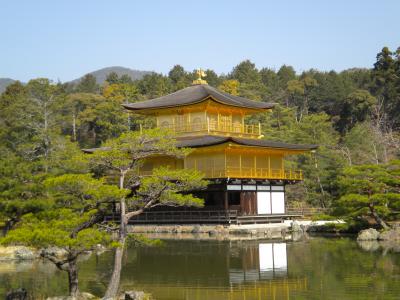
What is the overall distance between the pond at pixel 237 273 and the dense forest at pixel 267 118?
588 cm

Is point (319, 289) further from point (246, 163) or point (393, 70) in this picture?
point (393, 70)

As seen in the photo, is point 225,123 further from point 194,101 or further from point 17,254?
point 17,254

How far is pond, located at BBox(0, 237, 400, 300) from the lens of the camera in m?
16.2

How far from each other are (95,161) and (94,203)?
1.06 metres

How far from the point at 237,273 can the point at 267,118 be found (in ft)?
149

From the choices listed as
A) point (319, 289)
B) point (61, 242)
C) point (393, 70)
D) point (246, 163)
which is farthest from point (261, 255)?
point (393, 70)

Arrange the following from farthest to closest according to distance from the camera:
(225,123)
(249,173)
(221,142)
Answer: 1. (225,123)
2. (249,173)
3. (221,142)

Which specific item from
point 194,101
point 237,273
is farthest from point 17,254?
point 194,101

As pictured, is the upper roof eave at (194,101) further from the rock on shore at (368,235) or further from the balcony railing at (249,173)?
the rock on shore at (368,235)

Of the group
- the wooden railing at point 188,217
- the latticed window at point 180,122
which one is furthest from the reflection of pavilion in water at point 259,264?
the latticed window at point 180,122

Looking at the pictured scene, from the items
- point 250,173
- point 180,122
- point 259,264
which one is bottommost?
point 259,264

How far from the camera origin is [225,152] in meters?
38.4

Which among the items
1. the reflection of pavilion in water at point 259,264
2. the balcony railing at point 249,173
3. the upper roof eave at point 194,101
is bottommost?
the reflection of pavilion in water at point 259,264

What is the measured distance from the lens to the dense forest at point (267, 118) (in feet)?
147
